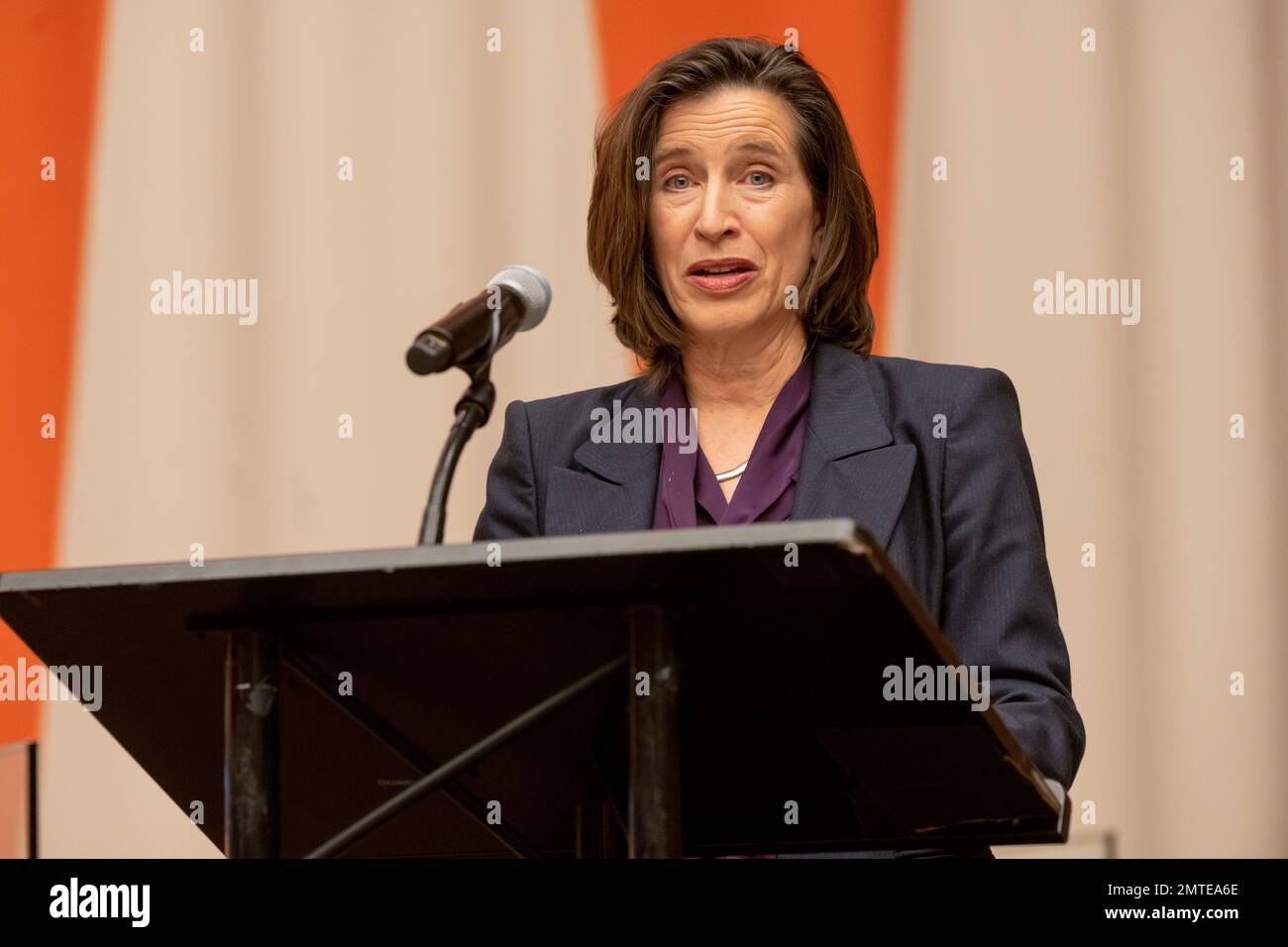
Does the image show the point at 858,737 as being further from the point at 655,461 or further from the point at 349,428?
the point at 349,428

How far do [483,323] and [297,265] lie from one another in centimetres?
167

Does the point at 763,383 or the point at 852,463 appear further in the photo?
the point at 763,383

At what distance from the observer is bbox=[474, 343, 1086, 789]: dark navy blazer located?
1.44m

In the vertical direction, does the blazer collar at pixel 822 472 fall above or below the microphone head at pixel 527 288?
below

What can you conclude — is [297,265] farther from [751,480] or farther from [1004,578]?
[1004,578]

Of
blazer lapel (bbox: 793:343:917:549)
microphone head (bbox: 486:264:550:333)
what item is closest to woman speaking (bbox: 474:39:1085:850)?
blazer lapel (bbox: 793:343:917:549)

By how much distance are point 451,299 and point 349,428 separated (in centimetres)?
30

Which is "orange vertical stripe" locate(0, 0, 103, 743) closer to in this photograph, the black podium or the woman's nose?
the woman's nose

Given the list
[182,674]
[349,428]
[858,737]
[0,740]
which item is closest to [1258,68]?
[349,428]

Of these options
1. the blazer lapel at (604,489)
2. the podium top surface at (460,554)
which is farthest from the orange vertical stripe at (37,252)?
the podium top surface at (460,554)

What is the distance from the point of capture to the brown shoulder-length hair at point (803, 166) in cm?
182

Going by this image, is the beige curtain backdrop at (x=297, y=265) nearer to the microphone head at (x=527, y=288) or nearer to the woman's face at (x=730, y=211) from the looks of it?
the woman's face at (x=730, y=211)

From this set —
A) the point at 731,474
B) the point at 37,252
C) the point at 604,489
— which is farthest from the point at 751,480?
the point at 37,252

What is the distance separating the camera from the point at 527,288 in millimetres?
1240
